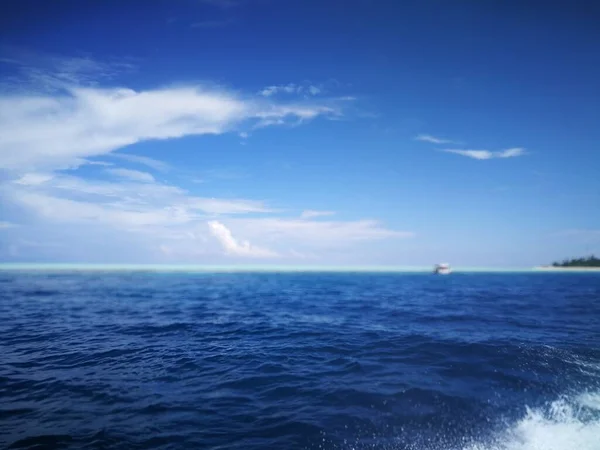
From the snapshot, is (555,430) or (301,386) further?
(301,386)

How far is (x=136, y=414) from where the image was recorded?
35.2 ft

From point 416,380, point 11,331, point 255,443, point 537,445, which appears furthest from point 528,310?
point 11,331

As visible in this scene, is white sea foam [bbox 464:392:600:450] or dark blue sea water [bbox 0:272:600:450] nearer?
white sea foam [bbox 464:392:600:450]

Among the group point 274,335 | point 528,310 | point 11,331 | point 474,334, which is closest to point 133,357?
point 274,335

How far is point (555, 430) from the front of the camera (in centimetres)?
1001

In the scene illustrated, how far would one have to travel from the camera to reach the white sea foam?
9305 millimetres

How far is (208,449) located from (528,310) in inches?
1415

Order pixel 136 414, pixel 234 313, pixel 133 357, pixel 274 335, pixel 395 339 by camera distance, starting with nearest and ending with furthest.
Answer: pixel 136 414 < pixel 133 357 < pixel 395 339 < pixel 274 335 < pixel 234 313

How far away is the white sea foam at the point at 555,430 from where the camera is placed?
30.5ft

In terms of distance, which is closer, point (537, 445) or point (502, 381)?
point (537, 445)

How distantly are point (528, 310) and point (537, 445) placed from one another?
29.2 metres

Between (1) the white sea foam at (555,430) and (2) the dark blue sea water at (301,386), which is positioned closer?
(1) the white sea foam at (555,430)

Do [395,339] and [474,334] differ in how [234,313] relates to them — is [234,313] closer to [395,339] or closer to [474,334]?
[395,339]

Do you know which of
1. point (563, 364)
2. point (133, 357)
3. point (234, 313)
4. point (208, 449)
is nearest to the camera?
point (208, 449)
